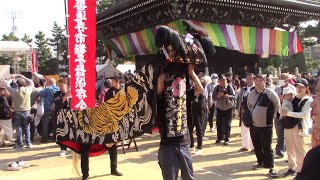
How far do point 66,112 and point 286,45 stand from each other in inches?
507

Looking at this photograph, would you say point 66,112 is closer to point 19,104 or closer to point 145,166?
point 145,166

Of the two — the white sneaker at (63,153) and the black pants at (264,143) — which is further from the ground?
the black pants at (264,143)

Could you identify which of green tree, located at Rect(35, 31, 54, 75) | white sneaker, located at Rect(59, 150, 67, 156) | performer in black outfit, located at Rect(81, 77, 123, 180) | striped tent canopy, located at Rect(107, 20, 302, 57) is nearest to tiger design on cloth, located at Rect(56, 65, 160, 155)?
performer in black outfit, located at Rect(81, 77, 123, 180)

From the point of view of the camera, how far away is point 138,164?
25.0 feet

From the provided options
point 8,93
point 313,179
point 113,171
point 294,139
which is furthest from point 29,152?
point 313,179

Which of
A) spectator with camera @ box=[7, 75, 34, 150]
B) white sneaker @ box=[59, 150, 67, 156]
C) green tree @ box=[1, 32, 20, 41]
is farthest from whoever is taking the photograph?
green tree @ box=[1, 32, 20, 41]

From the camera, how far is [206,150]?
8.84 m

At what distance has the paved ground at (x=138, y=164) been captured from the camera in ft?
22.3

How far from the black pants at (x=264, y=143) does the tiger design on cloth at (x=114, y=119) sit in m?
2.68

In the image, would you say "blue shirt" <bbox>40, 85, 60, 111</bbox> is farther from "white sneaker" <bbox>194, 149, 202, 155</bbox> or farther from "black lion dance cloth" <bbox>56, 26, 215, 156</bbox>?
"white sneaker" <bbox>194, 149, 202, 155</bbox>

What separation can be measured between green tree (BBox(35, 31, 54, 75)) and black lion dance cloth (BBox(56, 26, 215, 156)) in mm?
46621

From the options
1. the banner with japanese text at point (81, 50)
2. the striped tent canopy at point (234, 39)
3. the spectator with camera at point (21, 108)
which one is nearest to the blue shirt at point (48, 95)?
the spectator with camera at point (21, 108)

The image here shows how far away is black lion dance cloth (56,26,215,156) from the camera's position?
380 cm

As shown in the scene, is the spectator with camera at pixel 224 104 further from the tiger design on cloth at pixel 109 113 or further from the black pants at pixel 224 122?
the tiger design on cloth at pixel 109 113
